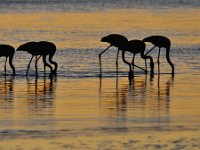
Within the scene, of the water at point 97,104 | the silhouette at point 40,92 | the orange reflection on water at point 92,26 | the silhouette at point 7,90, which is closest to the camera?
the water at point 97,104

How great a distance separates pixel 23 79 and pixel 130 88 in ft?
10.8

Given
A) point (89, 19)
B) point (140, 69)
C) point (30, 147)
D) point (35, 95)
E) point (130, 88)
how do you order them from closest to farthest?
point (30, 147)
point (35, 95)
point (130, 88)
point (140, 69)
point (89, 19)

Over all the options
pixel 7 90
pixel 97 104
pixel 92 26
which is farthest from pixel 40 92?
pixel 92 26

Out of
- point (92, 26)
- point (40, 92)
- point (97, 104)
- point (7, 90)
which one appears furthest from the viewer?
point (92, 26)

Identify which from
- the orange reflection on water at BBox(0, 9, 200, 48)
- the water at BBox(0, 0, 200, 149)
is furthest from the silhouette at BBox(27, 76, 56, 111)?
the orange reflection on water at BBox(0, 9, 200, 48)

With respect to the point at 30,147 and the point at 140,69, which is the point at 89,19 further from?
the point at 30,147

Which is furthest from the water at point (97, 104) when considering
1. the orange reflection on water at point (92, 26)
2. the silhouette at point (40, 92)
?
the orange reflection on water at point (92, 26)

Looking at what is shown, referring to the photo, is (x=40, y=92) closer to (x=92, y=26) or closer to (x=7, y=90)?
(x=7, y=90)

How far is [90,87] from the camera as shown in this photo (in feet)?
71.5

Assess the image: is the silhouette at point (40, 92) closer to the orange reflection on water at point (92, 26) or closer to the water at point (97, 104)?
the water at point (97, 104)

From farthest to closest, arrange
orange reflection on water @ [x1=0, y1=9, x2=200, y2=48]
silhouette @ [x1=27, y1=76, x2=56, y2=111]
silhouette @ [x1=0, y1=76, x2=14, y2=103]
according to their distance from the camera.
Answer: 1. orange reflection on water @ [x1=0, y1=9, x2=200, y2=48]
2. silhouette @ [x1=0, y1=76, x2=14, y2=103]
3. silhouette @ [x1=27, y1=76, x2=56, y2=111]

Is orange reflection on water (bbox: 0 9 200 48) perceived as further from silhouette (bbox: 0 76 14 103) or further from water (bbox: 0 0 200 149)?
silhouette (bbox: 0 76 14 103)

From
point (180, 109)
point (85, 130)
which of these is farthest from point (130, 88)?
point (85, 130)

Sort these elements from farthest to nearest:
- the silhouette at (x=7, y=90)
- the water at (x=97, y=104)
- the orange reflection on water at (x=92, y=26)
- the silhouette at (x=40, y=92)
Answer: the orange reflection on water at (x=92, y=26) → the silhouette at (x=7, y=90) → the silhouette at (x=40, y=92) → the water at (x=97, y=104)
